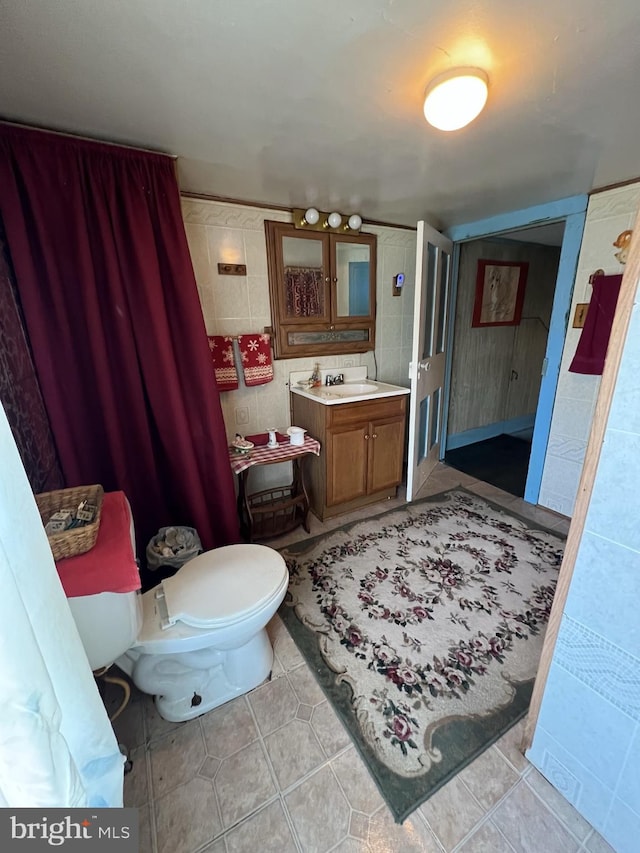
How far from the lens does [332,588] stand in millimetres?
1750

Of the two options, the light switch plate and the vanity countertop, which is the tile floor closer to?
the vanity countertop

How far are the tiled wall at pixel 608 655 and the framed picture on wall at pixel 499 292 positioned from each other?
115 inches

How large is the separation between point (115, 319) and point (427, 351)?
200 centimetres

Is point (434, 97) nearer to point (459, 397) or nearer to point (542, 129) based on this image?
point (542, 129)

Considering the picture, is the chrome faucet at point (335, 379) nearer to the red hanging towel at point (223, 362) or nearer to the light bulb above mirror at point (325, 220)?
the red hanging towel at point (223, 362)

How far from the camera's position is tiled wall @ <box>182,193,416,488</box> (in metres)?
1.98

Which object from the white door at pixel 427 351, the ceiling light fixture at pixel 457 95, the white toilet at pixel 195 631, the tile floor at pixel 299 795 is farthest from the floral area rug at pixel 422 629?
the ceiling light fixture at pixel 457 95

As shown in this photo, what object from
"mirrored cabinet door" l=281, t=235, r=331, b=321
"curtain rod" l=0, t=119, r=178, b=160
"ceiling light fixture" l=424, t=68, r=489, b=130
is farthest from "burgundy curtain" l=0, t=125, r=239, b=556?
"ceiling light fixture" l=424, t=68, r=489, b=130

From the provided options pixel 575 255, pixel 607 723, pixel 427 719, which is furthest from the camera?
pixel 575 255

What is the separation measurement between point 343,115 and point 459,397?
9.06 feet

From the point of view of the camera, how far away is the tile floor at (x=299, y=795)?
2.95 ft

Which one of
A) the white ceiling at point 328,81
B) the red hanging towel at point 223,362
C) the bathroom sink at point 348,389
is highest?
the white ceiling at point 328,81

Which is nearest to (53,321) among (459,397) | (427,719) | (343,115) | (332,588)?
(343,115)

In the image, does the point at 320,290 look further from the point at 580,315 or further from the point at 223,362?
the point at 580,315
